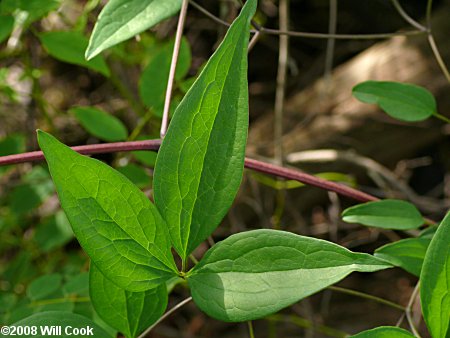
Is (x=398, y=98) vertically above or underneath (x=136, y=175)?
above

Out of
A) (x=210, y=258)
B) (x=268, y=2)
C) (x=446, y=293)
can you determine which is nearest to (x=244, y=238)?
(x=210, y=258)

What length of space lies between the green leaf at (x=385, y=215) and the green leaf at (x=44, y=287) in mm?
388

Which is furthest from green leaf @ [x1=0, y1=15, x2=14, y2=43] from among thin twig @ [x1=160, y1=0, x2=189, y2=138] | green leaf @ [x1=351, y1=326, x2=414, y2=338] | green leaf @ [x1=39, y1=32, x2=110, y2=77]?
green leaf @ [x1=351, y1=326, x2=414, y2=338]

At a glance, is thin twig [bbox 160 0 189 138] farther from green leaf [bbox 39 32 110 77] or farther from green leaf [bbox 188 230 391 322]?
green leaf [bbox 39 32 110 77]

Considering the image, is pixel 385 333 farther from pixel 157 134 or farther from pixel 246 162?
pixel 157 134

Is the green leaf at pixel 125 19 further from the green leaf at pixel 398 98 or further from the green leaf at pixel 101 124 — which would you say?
the green leaf at pixel 101 124

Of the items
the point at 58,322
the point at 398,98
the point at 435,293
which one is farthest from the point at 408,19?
the point at 58,322

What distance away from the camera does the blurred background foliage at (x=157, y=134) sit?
3.27 ft

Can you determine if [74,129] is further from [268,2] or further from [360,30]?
[360,30]

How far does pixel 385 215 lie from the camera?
53 cm

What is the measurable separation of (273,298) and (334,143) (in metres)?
0.92

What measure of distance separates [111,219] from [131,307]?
10 cm

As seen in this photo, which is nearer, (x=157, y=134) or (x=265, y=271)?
(x=265, y=271)

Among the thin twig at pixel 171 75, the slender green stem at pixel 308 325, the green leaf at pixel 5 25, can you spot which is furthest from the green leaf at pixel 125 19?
the slender green stem at pixel 308 325
